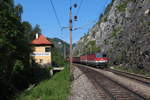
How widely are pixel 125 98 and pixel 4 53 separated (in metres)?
14.5

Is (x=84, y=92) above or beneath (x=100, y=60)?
beneath

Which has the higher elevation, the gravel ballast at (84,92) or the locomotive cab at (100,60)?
the locomotive cab at (100,60)

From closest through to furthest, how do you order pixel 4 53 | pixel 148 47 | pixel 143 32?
pixel 4 53
pixel 148 47
pixel 143 32

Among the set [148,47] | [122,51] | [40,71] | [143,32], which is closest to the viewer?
[148,47]

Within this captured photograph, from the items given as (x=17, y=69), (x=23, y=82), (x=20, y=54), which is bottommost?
(x=23, y=82)

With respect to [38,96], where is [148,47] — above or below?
above

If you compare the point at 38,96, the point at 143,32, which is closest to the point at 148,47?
the point at 143,32

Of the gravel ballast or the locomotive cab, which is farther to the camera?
the locomotive cab

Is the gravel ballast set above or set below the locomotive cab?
below

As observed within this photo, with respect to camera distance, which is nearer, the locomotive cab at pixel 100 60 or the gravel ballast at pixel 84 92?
the gravel ballast at pixel 84 92

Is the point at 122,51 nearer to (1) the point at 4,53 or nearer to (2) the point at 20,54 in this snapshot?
(2) the point at 20,54

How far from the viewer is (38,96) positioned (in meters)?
12.8

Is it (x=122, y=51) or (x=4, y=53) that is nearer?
(x=4, y=53)

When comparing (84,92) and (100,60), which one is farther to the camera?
(100,60)
